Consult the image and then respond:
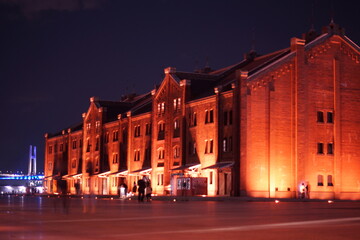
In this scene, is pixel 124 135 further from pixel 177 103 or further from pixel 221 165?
pixel 221 165

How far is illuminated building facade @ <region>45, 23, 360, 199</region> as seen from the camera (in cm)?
5969

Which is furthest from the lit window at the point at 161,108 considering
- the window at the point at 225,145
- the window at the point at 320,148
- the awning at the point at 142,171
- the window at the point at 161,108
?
the window at the point at 320,148

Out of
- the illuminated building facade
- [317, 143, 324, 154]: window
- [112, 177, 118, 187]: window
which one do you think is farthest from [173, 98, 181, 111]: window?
[112, 177, 118, 187]: window

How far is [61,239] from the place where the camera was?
44.7ft

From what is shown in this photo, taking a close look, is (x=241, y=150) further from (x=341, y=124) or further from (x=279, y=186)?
(x=341, y=124)

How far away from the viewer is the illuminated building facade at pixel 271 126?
2350 inches

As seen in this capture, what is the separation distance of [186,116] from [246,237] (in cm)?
5501

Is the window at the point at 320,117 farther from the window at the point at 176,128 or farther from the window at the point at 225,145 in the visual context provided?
the window at the point at 176,128

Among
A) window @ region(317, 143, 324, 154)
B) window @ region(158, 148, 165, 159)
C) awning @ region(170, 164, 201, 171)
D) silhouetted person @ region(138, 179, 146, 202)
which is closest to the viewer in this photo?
silhouetted person @ region(138, 179, 146, 202)

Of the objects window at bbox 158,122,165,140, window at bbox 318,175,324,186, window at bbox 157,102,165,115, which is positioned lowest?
window at bbox 318,175,324,186

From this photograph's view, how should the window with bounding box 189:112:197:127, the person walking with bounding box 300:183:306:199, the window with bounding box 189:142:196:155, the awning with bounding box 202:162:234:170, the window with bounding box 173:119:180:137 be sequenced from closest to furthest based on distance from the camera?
the person walking with bounding box 300:183:306:199
the awning with bounding box 202:162:234:170
the window with bounding box 189:142:196:155
the window with bounding box 189:112:197:127
the window with bounding box 173:119:180:137

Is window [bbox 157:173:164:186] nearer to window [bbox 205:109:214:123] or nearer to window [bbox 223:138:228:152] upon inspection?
window [bbox 205:109:214:123]

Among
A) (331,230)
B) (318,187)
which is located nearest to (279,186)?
(318,187)

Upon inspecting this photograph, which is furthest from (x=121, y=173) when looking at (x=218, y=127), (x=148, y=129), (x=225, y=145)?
(x=225, y=145)
